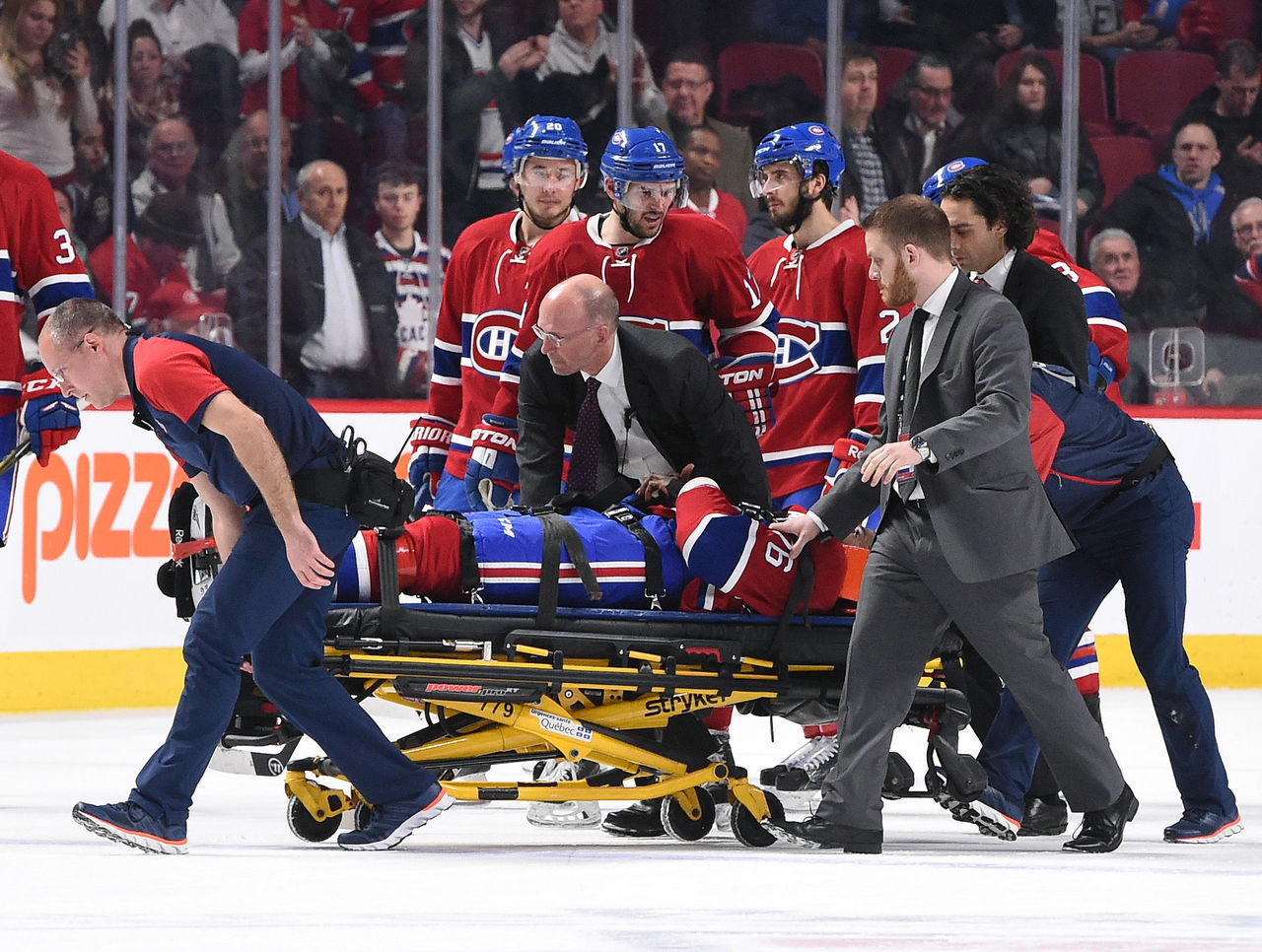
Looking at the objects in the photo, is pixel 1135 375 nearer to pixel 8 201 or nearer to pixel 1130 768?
pixel 1130 768

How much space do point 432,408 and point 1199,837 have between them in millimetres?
2246

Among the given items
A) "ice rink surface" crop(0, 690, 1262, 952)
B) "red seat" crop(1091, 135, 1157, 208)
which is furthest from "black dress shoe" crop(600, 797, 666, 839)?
"red seat" crop(1091, 135, 1157, 208)

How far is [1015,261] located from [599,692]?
1216 millimetres

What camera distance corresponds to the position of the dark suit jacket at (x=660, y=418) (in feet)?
13.9

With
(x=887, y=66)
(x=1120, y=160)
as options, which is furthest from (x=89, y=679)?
(x=1120, y=160)

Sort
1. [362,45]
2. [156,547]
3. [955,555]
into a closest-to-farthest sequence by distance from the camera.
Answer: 1. [955,555]
2. [156,547]
3. [362,45]

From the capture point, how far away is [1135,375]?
27.2 ft

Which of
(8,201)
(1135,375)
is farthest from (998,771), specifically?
(1135,375)

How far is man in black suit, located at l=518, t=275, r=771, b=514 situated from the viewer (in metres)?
4.22

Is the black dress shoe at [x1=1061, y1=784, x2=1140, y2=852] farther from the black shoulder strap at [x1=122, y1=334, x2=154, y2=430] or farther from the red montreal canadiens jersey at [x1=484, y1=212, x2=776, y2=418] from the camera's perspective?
the black shoulder strap at [x1=122, y1=334, x2=154, y2=430]

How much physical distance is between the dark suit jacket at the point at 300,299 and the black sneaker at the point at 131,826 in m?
4.01

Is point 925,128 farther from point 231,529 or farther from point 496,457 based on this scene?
point 231,529

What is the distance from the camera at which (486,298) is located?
523 cm

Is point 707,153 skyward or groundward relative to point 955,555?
skyward
